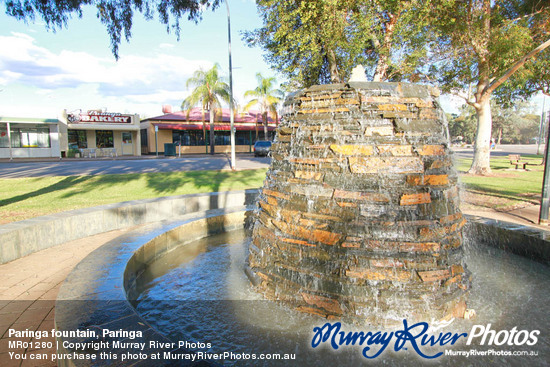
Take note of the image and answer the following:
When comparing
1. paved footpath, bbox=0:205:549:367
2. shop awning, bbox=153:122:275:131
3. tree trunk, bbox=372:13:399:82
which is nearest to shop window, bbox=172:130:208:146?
shop awning, bbox=153:122:275:131

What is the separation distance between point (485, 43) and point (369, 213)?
14962 millimetres

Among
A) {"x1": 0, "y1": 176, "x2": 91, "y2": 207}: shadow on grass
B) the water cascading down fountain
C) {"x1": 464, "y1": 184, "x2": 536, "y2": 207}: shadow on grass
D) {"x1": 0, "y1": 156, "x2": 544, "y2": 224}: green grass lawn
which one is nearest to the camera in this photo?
the water cascading down fountain

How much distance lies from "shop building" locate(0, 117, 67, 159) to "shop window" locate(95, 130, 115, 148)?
2.94m

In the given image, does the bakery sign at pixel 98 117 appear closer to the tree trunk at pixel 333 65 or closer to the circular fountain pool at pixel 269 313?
the tree trunk at pixel 333 65

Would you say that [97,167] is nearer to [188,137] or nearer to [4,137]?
[4,137]

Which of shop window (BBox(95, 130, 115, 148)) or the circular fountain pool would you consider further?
shop window (BBox(95, 130, 115, 148))

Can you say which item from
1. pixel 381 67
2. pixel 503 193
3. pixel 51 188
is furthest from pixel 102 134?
pixel 503 193

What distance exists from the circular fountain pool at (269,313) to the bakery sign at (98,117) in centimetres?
2965

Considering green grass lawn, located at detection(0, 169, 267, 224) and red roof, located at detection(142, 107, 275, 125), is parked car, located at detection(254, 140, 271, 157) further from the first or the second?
green grass lawn, located at detection(0, 169, 267, 224)

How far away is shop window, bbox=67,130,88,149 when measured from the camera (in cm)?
3002

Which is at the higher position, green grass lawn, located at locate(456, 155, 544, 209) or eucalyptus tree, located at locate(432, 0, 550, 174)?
eucalyptus tree, located at locate(432, 0, 550, 174)

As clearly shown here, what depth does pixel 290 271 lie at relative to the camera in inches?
122

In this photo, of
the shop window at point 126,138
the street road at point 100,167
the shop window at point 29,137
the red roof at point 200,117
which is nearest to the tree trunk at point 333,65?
the street road at point 100,167

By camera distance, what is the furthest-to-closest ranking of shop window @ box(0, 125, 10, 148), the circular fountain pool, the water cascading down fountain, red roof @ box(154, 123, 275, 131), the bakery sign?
red roof @ box(154, 123, 275, 131)
the bakery sign
shop window @ box(0, 125, 10, 148)
the water cascading down fountain
the circular fountain pool
